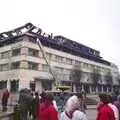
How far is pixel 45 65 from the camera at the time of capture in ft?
207

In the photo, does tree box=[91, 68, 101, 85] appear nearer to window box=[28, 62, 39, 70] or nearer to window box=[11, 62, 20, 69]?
window box=[28, 62, 39, 70]

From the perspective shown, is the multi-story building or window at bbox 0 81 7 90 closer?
the multi-story building

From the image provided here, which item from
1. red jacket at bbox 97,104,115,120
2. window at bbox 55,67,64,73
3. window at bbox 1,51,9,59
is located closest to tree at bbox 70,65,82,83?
window at bbox 55,67,64,73

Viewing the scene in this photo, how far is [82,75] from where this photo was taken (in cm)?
7344

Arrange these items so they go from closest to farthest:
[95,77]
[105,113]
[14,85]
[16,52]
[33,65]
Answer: [105,113], [14,85], [33,65], [16,52], [95,77]

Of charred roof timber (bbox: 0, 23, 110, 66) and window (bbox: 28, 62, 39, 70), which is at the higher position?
charred roof timber (bbox: 0, 23, 110, 66)

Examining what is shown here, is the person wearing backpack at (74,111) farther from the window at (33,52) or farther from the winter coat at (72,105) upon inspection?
the window at (33,52)

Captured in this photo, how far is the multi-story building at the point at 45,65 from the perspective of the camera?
58406 mm

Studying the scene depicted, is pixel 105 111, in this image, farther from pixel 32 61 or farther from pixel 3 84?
pixel 3 84

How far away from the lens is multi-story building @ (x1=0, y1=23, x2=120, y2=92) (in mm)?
58406

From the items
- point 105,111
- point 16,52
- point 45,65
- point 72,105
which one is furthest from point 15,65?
point 72,105

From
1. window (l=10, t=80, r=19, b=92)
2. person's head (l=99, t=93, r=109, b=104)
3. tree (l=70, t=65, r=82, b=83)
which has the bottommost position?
person's head (l=99, t=93, r=109, b=104)

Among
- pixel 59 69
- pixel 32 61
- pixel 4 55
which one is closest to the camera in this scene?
pixel 32 61

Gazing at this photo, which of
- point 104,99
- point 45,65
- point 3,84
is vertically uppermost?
point 45,65
